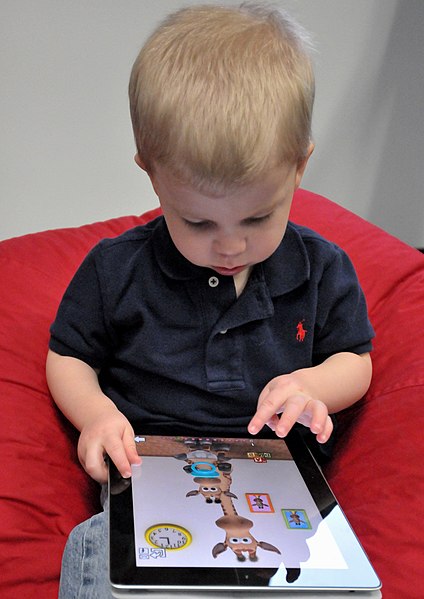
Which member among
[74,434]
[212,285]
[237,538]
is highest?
[212,285]

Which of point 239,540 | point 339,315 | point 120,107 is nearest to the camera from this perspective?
point 239,540

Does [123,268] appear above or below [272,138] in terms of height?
below

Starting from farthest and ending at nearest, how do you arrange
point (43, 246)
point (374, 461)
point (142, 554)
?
point (43, 246)
point (374, 461)
point (142, 554)

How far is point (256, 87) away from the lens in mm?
836

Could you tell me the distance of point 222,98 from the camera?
32.6 inches

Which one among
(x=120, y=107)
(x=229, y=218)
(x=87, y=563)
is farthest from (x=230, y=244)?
(x=120, y=107)

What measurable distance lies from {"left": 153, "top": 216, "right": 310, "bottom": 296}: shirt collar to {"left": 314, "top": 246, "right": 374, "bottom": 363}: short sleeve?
0.13 feet

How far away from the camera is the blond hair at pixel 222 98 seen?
32.4 inches

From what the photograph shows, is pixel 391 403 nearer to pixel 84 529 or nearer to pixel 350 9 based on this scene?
pixel 84 529

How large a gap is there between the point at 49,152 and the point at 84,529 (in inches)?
43.6

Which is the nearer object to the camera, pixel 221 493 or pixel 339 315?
pixel 221 493

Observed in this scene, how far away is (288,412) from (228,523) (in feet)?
0.43

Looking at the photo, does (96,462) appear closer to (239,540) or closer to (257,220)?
(239,540)

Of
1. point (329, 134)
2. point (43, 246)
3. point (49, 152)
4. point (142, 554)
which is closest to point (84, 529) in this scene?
point (142, 554)
